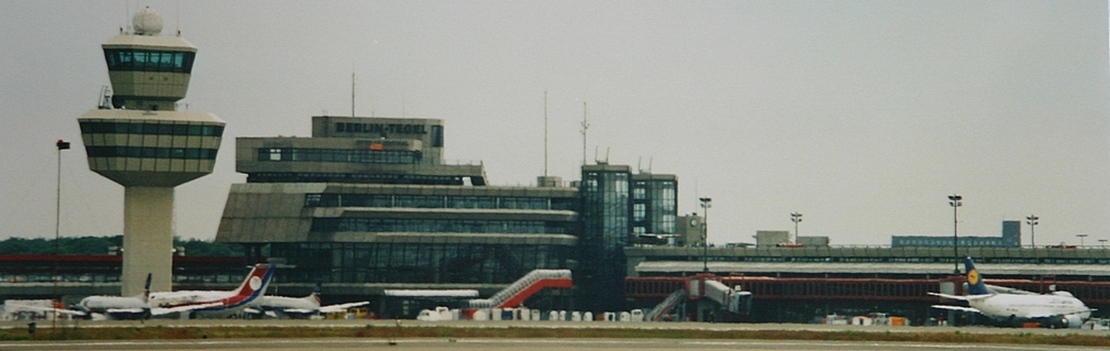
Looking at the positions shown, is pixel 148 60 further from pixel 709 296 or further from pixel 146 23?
pixel 709 296

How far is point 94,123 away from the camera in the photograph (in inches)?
7175

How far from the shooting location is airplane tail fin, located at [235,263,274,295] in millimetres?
174875

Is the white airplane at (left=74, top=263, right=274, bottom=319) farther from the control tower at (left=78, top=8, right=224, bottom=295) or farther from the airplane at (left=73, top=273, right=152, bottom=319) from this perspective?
the control tower at (left=78, top=8, right=224, bottom=295)

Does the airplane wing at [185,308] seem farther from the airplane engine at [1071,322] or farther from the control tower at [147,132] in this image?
the airplane engine at [1071,322]

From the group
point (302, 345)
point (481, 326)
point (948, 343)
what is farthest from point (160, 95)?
point (948, 343)

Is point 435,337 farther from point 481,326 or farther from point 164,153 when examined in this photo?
point 164,153

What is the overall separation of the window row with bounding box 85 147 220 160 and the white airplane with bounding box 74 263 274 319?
1341 centimetres

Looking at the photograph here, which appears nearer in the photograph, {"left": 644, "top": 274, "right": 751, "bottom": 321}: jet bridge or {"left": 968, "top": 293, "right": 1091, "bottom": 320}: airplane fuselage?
{"left": 968, "top": 293, "right": 1091, "bottom": 320}: airplane fuselage

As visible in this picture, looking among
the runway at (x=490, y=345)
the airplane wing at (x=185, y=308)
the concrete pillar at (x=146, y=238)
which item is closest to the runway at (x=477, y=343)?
the runway at (x=490, y=345)

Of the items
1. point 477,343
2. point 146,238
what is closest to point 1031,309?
point 477,343

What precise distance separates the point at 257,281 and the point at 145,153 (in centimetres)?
1825

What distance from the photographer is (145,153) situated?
18262 cm

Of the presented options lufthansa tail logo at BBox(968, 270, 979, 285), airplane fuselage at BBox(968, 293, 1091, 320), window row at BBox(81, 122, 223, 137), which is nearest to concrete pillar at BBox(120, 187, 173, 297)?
window row at BBox(81, 122, 223, 137)

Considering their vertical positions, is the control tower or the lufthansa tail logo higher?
the control tower
